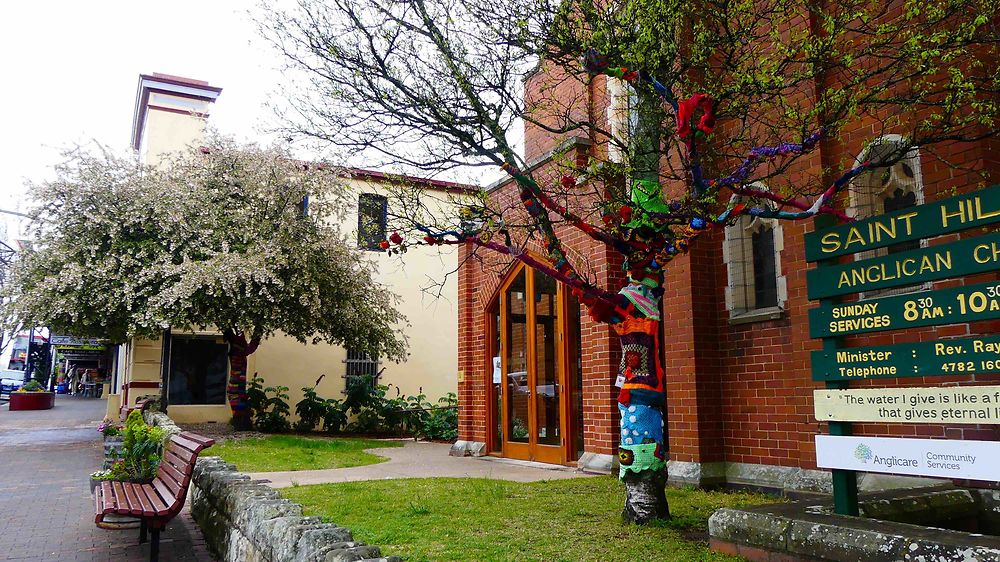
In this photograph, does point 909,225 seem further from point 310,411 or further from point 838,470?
point 310,411

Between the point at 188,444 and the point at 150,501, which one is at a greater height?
the point at 188,444

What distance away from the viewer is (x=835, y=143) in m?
7.25

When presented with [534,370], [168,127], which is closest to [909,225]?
[534,370]

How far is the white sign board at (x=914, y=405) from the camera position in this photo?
376cm

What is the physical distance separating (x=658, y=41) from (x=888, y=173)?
2590mm

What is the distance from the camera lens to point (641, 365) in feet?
18.7

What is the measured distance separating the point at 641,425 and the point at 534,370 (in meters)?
5.06

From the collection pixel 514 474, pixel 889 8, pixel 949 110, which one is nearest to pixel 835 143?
pixel 889 8

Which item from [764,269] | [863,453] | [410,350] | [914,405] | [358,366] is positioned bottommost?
[863,453]

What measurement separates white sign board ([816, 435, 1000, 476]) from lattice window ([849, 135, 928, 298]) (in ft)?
8.57

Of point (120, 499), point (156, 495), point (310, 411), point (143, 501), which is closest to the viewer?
point (120, 499)

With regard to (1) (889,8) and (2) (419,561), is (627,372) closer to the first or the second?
(2) (419,561)

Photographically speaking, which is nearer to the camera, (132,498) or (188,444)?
(132,498)

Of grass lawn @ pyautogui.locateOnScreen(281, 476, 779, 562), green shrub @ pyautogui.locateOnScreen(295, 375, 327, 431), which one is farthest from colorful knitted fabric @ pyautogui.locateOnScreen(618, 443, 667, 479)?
green shrub @ pyautogui.locateOnScreen(295, 375, 327, 431)
